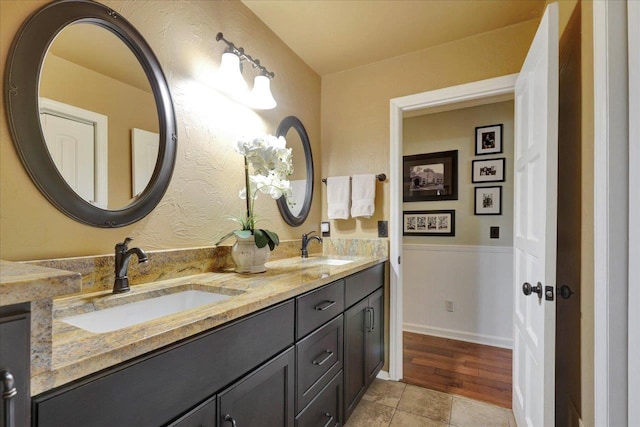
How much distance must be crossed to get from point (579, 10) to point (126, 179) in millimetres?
1884

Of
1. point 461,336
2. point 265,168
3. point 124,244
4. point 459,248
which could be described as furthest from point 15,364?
point 461,336

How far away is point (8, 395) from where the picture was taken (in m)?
0.42

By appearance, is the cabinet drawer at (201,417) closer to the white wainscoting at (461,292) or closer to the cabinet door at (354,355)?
the cabinet door at (354,355)

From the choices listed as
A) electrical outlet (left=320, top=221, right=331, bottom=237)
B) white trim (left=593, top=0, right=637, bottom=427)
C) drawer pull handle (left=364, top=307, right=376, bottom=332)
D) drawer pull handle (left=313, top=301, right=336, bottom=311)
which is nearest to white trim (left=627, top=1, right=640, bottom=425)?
white trim (left=593, top=0, right=637, bottom=427)

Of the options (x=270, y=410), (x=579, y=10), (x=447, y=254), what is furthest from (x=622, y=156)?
(x=447, y=254)

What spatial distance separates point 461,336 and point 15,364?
127 inches

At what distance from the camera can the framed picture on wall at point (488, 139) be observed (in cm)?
280

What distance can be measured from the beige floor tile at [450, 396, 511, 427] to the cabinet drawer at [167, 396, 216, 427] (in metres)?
1.55

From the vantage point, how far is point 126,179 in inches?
44.9

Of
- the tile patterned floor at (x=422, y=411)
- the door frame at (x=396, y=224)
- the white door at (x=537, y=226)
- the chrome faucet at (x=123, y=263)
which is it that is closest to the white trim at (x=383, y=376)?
the door frame at (x=396, y=224)

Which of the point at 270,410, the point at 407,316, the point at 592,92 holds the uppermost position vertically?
the point at 592,92

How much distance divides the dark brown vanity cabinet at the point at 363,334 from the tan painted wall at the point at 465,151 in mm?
1248

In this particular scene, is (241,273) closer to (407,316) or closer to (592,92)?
(592,92)

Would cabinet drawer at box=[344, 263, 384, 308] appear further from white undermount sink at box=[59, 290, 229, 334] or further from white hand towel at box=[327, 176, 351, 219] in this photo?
white undermount sink at box=[59, 290, 229, 334]
